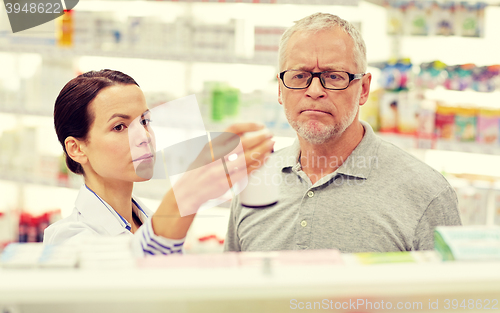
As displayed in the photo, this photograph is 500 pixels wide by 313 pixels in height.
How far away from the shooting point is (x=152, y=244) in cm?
73

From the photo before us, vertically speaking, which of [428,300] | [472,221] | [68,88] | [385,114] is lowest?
[472,221]

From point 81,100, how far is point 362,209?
2.71 feet

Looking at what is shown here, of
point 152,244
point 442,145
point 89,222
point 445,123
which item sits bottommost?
point 442,145

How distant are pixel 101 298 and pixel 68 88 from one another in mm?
710

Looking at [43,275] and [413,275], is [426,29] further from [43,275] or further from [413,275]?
[43,275]

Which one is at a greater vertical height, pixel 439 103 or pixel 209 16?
pixel 209 16

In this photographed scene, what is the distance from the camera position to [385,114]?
2521mm

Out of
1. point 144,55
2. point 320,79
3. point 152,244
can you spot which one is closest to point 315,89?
point 320,79

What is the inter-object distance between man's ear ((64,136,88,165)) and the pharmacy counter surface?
0.55 m

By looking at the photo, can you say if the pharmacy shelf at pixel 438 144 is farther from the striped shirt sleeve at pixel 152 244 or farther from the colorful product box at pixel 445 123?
the striped shirt sleeve at pixel 152 244

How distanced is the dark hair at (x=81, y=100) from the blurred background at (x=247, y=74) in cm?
Result: 146

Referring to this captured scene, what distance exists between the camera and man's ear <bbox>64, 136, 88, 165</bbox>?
43.9 inches

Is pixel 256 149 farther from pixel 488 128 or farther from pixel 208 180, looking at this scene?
pixel 488 128

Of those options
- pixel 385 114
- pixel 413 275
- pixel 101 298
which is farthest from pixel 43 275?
pixel 385 114
